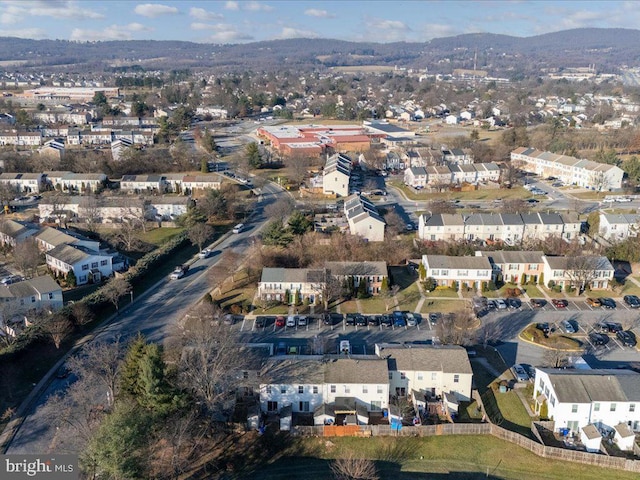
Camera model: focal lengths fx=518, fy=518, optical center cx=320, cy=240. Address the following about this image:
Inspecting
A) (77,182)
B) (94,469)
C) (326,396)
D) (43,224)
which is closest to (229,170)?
(77,182)

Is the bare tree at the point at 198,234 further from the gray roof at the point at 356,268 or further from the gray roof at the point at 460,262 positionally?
the gray roof at the point at 460,262

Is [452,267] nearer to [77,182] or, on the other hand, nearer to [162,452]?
[162,452]

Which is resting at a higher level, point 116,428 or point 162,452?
point 116,428

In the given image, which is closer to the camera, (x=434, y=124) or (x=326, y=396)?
(x=326, y=396)

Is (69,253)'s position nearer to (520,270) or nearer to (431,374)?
(431,374)

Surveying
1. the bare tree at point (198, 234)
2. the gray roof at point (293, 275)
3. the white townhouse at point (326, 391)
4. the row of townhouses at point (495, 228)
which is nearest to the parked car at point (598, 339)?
the white townhouse at point (326, 391)
